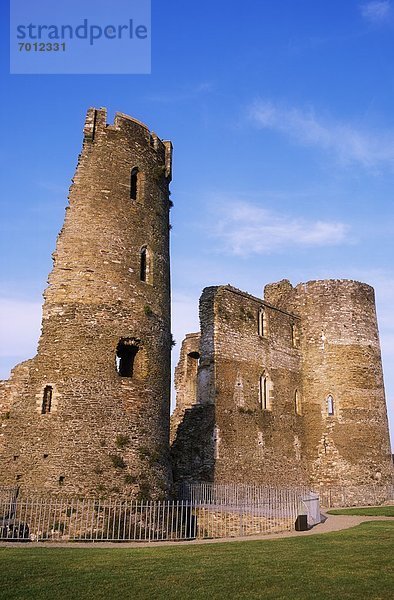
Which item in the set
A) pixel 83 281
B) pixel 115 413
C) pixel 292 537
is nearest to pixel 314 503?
pixel 292 537

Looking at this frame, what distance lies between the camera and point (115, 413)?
697 inches

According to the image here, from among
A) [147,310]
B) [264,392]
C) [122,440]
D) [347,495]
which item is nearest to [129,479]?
[122,440]

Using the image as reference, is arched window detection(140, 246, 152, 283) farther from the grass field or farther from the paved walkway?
the grass field

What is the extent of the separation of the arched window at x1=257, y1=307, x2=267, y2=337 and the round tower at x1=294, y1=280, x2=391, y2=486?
4.09 m

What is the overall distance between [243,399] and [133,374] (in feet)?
28.7

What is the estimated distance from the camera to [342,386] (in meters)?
31.5

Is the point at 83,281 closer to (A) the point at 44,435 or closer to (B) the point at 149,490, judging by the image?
(A) the point at 44,435

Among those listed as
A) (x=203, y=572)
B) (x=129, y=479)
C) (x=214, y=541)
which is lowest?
(x=214, y=541)

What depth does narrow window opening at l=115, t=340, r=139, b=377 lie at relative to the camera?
1899cm

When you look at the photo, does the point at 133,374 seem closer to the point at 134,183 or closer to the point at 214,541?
the point at 214,541

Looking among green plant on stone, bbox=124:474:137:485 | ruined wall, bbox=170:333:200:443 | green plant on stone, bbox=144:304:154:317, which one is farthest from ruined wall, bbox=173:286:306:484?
green plant on stone, bbox=124:474:137:485

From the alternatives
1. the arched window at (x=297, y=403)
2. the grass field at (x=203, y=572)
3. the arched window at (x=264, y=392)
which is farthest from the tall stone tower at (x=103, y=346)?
the arched window at (x=297, y=403)

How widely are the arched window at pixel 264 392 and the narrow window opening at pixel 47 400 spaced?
12818 mm

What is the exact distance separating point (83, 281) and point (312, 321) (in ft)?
57.6
